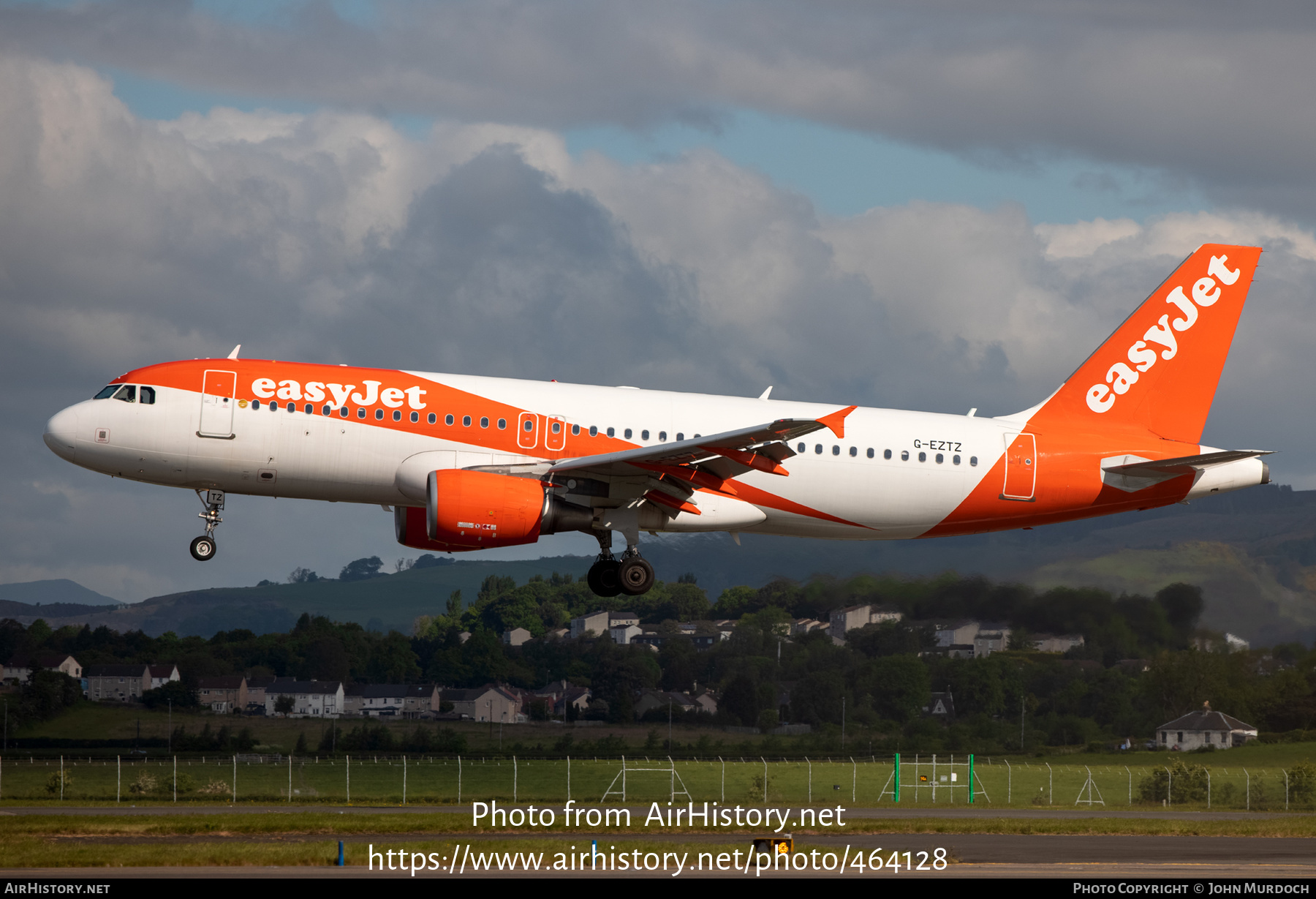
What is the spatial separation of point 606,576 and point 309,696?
46.7 meters

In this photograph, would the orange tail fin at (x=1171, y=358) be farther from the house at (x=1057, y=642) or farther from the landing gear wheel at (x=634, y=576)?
the house at (x=1057, y=642)

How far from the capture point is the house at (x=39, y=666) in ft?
253

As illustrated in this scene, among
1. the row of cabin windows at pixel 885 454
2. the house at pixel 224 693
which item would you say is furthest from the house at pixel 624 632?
the row of cabin windows at pixel 885 454

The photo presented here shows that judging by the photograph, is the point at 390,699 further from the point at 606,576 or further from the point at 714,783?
the point at 606,576

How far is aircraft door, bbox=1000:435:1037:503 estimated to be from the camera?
34.3m

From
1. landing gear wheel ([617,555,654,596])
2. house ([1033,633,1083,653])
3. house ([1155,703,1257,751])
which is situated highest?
landing gear wheel ([617,555,654,596])

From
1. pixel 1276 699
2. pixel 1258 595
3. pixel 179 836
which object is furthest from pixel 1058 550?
pixel 179 836

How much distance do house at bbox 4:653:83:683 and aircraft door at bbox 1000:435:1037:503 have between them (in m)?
58.6

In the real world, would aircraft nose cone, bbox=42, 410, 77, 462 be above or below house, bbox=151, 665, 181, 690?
above

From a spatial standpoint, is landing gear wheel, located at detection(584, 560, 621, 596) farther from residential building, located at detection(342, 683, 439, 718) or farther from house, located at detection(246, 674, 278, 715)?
house, located at detection(246, 674, 278, 715)

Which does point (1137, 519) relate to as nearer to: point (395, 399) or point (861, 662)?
point (861, 662)

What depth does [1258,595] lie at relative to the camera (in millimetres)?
47781

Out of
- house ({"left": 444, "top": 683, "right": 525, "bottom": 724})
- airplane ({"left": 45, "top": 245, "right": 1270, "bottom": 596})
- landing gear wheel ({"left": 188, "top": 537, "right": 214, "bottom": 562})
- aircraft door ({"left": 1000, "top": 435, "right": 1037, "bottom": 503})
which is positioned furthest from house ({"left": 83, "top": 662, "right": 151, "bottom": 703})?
aircraft door ({"left": 1000, "top": 435, "right": 1037, "bottom": 503})

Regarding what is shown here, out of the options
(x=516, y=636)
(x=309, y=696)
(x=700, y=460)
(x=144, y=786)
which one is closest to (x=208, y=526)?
(x=700, y=460)
